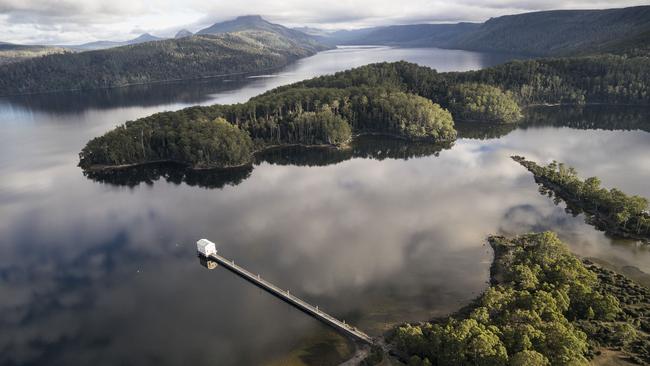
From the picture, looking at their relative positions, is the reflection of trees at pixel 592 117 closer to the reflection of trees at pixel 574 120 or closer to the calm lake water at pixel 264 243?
the reflection of trees at pixel 574 120

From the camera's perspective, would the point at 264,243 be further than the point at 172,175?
No

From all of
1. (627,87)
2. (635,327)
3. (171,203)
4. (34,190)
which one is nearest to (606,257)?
(635,327)

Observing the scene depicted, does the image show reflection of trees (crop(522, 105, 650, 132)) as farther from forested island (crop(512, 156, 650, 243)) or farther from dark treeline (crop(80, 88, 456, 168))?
forested island (crop(512, 156, 650, 243))

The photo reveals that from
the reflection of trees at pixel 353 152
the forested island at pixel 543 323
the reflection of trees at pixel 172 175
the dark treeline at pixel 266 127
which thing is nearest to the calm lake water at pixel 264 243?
the reflection of trees at pixel 172 175

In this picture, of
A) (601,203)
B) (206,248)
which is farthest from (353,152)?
(206,248)

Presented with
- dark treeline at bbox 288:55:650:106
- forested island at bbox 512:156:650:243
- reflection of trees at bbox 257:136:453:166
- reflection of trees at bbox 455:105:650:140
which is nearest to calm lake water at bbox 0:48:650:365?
reflection of trees at bbox 257:136:453:166

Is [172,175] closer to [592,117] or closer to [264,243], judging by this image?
[264,243]
